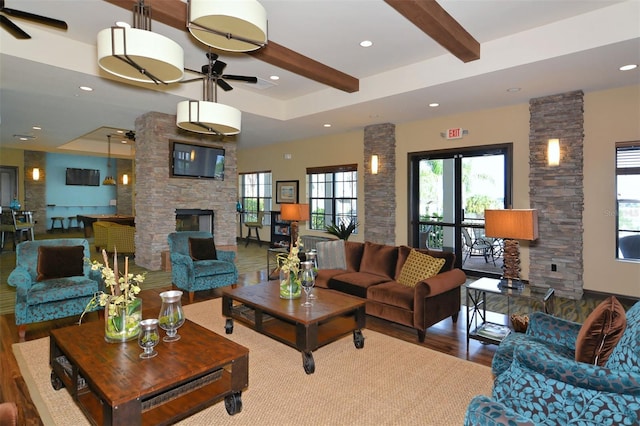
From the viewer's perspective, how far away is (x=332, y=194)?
8.90 metres

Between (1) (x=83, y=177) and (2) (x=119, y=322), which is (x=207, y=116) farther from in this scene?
(1) (x=83, y=177)

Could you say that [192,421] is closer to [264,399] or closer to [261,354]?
[264,399]

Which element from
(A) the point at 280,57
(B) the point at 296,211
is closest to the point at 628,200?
(B) the point at 296,211

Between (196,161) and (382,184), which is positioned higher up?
(196,161)

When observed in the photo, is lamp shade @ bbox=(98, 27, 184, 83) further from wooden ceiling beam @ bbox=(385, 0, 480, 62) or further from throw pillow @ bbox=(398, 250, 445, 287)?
throw pillow @ bbox=(398, 250, 445, 287)

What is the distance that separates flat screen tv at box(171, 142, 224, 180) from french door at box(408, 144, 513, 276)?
415cm

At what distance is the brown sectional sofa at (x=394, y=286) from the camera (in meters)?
3.50

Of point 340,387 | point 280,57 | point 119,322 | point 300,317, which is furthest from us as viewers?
point 280,57

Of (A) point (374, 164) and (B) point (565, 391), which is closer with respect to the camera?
(B) point (565, 391)

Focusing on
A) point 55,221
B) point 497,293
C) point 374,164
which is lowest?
point 497,293

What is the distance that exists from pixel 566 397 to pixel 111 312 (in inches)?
101

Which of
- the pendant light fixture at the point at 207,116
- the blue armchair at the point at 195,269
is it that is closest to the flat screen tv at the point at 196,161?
the blue armchair at the point at 195,269

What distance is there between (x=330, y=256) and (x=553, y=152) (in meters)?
3.73

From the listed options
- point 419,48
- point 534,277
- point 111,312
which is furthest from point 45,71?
point 534,277
